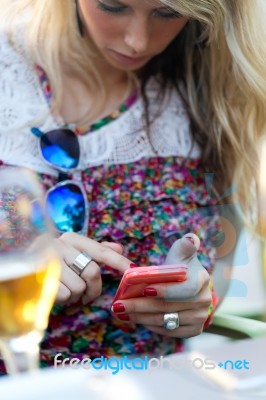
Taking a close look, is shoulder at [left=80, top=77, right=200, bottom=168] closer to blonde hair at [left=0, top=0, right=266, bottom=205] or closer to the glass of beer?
blonde hair at [left=0, top=0, right=266, bottom=205]

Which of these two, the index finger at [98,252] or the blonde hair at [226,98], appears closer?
the index finger at [98,252]

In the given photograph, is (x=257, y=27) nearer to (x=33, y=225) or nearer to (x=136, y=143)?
(x=136, y=143)

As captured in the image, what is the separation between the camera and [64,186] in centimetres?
85

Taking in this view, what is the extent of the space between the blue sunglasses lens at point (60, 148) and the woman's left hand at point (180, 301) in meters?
0.28

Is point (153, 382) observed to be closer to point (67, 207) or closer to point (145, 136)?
point (67, 207)

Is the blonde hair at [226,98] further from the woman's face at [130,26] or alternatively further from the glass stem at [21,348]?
the glass stem at [21,348]

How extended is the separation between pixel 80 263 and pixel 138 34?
1.04ft

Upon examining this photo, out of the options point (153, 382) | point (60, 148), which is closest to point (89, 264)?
point (153, 382)

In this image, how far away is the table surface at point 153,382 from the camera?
602 mm

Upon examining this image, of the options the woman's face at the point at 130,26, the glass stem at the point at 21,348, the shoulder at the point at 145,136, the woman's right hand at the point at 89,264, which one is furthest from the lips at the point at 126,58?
the glass stem at the point at 21,348

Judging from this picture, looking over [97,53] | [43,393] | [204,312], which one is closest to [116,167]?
[97,53]

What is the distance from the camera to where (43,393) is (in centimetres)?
60

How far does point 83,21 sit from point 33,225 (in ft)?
1.53

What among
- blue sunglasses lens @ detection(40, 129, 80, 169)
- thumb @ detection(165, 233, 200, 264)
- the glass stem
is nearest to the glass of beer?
the glass stem
